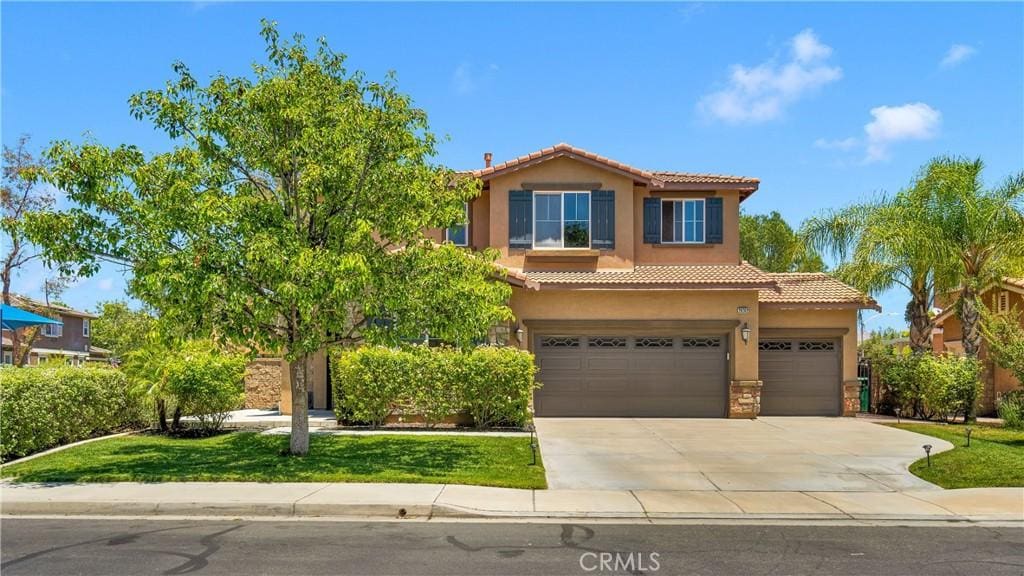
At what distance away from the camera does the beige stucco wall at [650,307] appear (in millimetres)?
20734

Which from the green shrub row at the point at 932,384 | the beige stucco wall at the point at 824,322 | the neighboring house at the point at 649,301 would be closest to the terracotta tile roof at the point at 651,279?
the neighboring house at the point at 649,301

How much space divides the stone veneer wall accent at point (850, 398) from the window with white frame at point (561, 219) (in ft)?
27.2

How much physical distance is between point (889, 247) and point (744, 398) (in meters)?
5.64

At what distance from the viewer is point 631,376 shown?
20.9 m

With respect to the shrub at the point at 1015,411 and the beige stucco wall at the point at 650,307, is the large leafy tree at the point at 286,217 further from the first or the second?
the shrub at the point at 1015,411

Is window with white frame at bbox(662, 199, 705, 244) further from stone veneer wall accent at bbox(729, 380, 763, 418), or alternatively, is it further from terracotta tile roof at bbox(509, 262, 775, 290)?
stone veneer wall accent at bbox(729, 380, 763, 418)

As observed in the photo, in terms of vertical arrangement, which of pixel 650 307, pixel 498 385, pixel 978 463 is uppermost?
pixel 650 307

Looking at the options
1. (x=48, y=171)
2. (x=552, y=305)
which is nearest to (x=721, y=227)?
(x=552, y=305)

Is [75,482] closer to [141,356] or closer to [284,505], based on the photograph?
[284,505]

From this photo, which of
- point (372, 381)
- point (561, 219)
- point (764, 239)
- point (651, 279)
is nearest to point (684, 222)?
point (651, 279)

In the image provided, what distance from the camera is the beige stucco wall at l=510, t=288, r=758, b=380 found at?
20.7 meters

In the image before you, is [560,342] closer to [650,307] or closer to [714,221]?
[650,307]

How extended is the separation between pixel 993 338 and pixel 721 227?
7888 millimetres

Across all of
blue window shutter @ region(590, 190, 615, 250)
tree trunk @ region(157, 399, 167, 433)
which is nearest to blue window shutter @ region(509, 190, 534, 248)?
blue window shutter @ region(590, 190, 615, 250)
